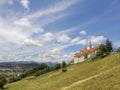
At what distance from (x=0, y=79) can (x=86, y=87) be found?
6793 centimetres

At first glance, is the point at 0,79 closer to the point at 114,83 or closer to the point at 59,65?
the point at 59,65

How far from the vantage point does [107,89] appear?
154ft

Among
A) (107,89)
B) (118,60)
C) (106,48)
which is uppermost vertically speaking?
(106,48)

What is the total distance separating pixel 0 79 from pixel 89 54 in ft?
251

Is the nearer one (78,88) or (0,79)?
(78,88)

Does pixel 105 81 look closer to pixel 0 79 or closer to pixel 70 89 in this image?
pixel 70 89

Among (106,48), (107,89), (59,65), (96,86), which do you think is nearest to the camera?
(107,89)

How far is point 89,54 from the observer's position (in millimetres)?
173500

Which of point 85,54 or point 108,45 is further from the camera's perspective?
point 85,54

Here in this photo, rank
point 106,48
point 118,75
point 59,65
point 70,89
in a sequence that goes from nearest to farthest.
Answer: point 118,75 < point 70,89 < point 106,48 < point 59,65

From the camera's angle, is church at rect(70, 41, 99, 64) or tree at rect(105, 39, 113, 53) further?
church at rect(70, 41, 99, 64)

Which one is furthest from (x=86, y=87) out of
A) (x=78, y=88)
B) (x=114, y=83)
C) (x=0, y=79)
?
(x=0, y=79)

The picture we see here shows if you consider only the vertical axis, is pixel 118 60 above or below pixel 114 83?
above

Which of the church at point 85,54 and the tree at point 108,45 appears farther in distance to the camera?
the church at point 85,54
